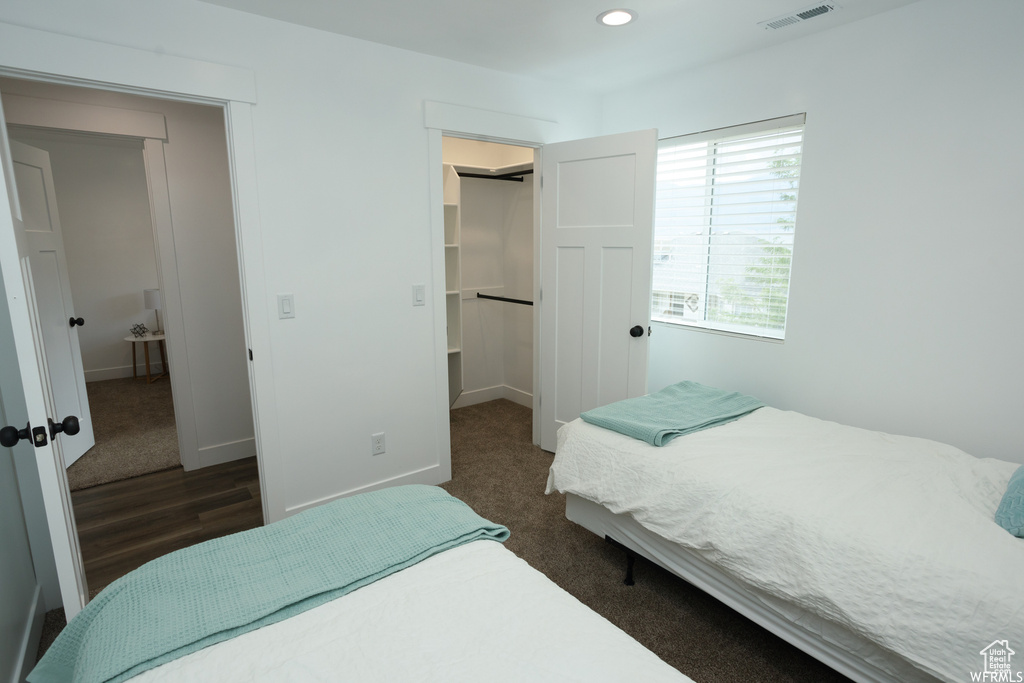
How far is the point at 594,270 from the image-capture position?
321cm

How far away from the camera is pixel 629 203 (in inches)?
118

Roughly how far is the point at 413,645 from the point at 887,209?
261cm

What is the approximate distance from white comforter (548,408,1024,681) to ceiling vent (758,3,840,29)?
5.88ft

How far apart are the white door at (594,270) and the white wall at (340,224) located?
67cm

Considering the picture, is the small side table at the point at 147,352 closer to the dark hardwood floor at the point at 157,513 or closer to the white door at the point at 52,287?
the white door at the point at 52,287

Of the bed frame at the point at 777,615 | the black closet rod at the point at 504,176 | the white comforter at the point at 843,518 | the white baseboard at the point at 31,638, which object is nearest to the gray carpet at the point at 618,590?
the white baseboard at the point at 31,638

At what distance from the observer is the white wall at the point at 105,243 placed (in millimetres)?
5086

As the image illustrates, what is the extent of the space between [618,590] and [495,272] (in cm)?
295

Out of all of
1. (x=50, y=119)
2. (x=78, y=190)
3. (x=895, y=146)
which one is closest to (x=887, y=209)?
(x=895, y=146)

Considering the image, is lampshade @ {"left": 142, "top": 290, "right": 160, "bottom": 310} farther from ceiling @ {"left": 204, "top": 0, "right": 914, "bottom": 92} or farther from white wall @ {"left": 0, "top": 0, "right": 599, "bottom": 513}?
ceiling @ {"left": 204, "top": 0, "right": 914, "bottom": 92}

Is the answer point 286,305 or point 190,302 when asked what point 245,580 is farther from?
point 190,302

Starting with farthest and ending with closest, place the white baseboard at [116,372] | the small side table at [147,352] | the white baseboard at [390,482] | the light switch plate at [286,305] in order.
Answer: the white baseboard at [116,372] < the small side table at [147,352] < the white baseboard at [390,482] < the light switch plate at [286,305]

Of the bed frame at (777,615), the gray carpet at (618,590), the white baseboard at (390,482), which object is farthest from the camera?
the white baseboard at (390,482)

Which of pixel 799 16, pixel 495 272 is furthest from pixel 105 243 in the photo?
pixel 799 16
